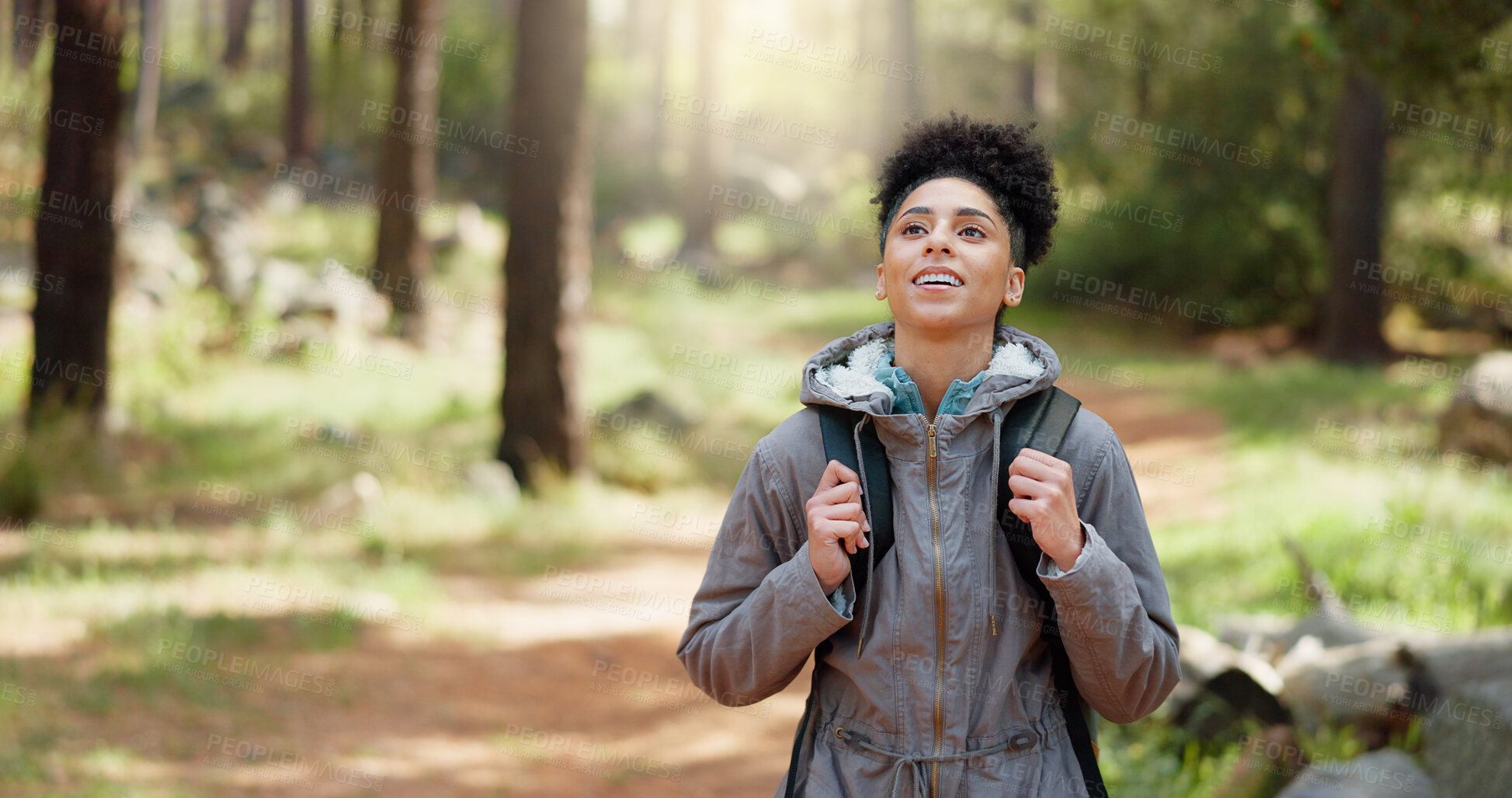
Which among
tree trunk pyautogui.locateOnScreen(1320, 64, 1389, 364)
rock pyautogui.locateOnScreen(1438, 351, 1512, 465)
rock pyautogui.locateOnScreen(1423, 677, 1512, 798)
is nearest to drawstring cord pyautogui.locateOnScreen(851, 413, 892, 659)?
rock pyautogui.locateOnScreen(1423, 677, 1512, 798)

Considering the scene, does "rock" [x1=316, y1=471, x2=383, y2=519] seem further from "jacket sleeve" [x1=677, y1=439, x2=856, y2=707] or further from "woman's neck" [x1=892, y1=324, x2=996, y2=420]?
"woman's neck" [x1=892, y1=324, x2=996, y2=420]

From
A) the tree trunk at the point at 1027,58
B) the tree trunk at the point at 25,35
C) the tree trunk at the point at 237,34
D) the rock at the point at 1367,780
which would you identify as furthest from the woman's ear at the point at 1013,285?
the tree trunk at the point at 237,34

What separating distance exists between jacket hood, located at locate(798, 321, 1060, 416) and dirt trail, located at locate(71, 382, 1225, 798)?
139 inches

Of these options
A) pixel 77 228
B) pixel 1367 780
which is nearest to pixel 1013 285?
pixel 1367 780

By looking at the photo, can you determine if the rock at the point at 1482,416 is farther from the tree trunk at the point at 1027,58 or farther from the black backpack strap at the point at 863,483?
the tree trunk at the point at 1027,58

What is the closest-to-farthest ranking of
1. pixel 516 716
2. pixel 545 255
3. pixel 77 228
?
pixel 516 716, pixel 77 228, pixel 545 255

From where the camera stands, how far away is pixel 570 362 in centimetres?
977

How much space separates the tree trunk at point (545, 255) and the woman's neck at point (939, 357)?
7708mm

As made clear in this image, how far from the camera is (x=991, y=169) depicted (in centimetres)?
222

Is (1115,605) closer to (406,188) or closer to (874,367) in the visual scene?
(874,367)

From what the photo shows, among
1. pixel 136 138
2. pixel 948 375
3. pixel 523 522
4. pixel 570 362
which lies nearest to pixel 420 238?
pixel 570 362

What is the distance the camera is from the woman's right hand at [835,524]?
6.36ft

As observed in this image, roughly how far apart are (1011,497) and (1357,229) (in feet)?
51.7

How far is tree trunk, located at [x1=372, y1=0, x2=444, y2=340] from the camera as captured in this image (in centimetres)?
1463
